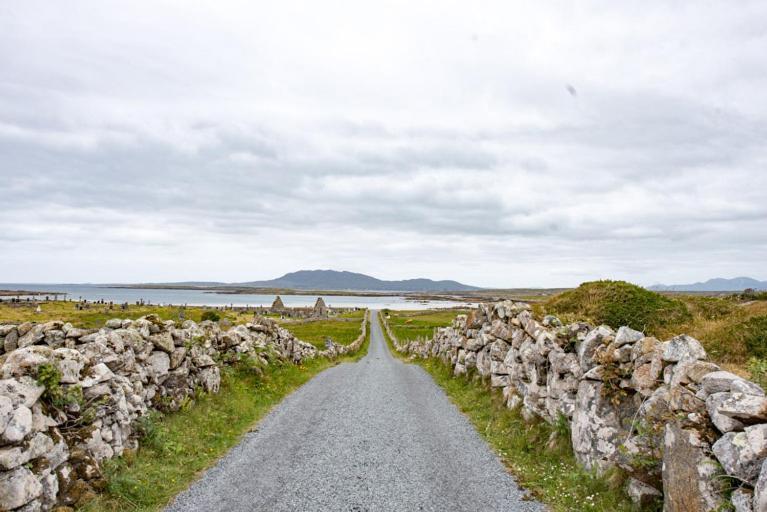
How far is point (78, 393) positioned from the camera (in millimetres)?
8594

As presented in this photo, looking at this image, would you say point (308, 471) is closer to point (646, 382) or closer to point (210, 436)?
point (210, 436)

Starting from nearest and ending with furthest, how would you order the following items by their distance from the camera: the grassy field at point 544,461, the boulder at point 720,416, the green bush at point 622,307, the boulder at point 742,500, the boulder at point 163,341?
the boulder at point 742,500 → the boulder at point 720,416 → the grassy field at point 544,461 → the boulder at point 163,341 → the green bush at point 622,307

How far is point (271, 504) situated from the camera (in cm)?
825

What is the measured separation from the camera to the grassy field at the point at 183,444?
8297 mm

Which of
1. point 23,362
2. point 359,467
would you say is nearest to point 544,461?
point 359,467

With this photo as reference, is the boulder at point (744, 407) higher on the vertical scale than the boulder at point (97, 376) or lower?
higher

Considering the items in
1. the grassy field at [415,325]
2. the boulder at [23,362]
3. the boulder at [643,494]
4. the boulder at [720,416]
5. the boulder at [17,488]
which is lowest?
the grassy field at [415,325]

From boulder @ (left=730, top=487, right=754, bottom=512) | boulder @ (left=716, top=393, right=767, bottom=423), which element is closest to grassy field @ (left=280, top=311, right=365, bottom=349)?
boulder @ (left=716, top=393, right=767, bottom=423)

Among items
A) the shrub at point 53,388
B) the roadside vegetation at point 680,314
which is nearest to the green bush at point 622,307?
the roadside vegetation at point 680,314

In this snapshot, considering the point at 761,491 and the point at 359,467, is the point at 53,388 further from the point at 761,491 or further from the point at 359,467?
the point at 761,491

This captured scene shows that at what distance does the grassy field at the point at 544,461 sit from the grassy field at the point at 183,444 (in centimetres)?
713

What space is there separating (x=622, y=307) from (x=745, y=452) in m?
14.5

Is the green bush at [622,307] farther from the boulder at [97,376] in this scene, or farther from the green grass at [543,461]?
the boulder at [97,376]

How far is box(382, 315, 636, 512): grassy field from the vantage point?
7.94 m
